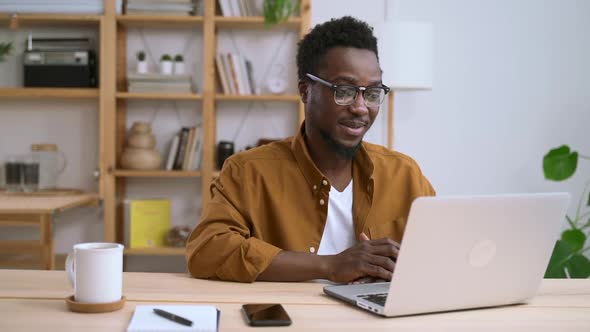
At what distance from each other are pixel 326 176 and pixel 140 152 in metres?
1.97

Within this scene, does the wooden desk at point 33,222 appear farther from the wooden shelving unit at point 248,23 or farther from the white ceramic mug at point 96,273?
the white ceramic mug at point 96,273

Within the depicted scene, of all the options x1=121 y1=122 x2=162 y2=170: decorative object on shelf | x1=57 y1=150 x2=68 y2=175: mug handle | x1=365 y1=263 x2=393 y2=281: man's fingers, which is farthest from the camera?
x1=57 y1=150 x2=68 y2=175: mug handle

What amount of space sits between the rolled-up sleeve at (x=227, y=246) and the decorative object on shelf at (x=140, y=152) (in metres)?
1.93

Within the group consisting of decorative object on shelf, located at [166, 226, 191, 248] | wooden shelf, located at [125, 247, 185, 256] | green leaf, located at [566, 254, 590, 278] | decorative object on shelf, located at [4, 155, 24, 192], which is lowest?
wooden shelf, located at [125, 247, 185, 256]

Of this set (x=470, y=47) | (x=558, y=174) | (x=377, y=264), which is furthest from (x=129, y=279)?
(x=470, y=47)

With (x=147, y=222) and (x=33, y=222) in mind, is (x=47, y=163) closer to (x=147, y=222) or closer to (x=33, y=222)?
(x=147, y=222)

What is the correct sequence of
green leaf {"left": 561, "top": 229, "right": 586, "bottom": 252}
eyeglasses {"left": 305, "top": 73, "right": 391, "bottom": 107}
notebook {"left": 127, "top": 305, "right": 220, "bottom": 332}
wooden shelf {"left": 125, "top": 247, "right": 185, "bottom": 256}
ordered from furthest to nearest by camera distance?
wooden shelf {"left": 125, "top": 247, "right": 185, "bottom": 256}
green leaf {"left": 561, "top": 229, "right": 586, "bottom": 252}
eyeglasses {"left": 305, "top": 73, "right": 391, "bottom": 107}
notebook {"left": 127, "top": 305, "right": 220, "bottom": 332}

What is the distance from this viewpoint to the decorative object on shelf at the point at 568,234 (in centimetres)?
266

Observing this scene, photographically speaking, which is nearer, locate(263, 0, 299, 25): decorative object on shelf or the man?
the man

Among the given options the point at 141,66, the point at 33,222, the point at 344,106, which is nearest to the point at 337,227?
the point at 344,106

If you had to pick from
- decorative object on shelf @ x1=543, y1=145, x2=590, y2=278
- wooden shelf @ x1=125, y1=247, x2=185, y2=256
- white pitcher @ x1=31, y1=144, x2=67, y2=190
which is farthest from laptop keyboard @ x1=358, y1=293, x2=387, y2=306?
white pitcher @ x1=31, y1=144, x2=67, y2=190

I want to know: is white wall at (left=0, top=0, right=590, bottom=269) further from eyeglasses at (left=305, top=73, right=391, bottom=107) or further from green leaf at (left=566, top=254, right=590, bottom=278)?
eyeglasses at (left=305, top=73, right=391, bottom=107)

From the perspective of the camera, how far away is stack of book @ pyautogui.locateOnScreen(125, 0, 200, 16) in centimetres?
355

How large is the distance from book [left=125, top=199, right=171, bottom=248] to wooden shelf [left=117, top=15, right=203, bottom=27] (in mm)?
945
